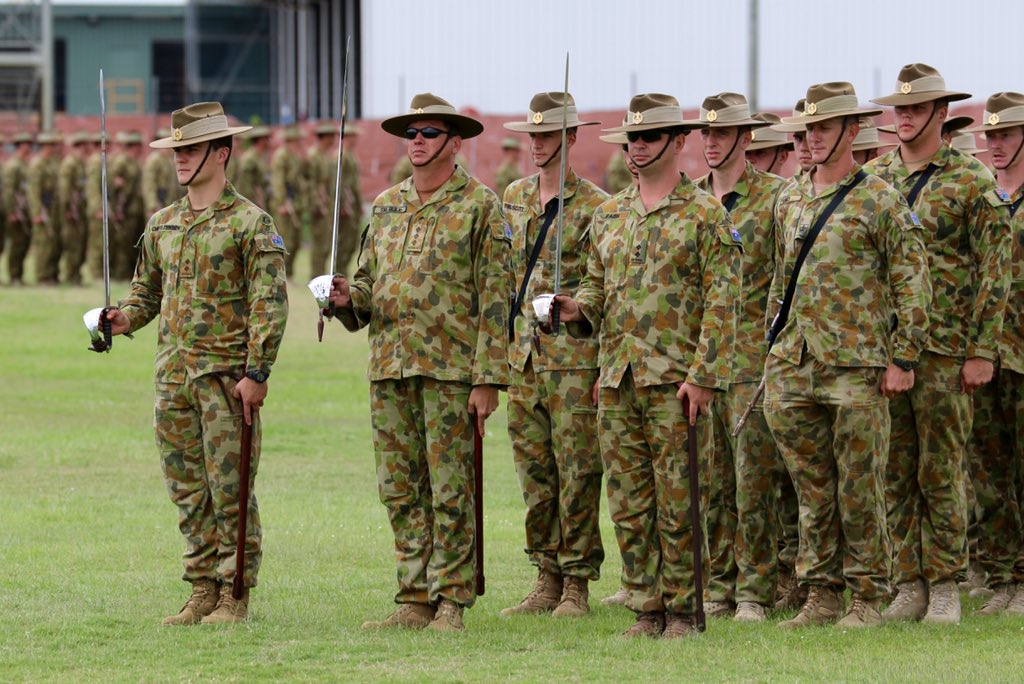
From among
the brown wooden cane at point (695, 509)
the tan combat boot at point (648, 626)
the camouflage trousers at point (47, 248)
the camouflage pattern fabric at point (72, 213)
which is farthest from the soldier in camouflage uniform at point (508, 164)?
the brown wooden cane at point (695, 509)

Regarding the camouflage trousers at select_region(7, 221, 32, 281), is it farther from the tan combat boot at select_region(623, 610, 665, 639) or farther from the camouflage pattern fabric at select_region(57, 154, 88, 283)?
the tan combat boot at select_region(623, 610, 665, 639)

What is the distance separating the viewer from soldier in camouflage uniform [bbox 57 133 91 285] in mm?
27359

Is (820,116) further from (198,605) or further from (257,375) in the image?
(198,605)

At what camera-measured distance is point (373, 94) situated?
37625 mm

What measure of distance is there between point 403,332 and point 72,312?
1543 centimetres

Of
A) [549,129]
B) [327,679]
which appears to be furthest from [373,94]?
[327,679]

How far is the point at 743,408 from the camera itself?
373 inches

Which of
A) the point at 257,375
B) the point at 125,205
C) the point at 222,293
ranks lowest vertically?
the point at 257,375

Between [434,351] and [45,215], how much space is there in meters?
19.5

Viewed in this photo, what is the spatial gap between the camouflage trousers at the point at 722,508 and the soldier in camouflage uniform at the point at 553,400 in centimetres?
56

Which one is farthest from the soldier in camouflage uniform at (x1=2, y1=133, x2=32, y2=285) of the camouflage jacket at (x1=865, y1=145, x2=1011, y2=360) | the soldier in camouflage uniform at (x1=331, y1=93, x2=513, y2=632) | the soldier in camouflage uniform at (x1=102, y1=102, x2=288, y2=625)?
the camouflage jacket at (x1=865, y1=145, x2=1011, y2=360)

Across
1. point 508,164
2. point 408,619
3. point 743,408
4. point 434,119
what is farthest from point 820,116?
point 508,164

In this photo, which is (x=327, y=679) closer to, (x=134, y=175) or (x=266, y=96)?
(x=134, y=175)

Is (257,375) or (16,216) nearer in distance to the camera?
(257,375)
